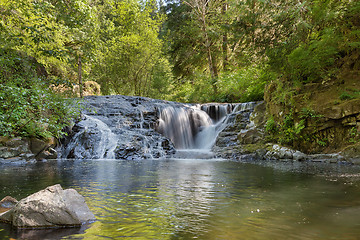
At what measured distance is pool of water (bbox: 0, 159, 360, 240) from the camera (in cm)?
299

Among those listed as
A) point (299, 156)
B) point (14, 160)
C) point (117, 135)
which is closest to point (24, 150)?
point (14, 160)

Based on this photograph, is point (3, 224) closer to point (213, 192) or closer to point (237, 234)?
point (237, 234)

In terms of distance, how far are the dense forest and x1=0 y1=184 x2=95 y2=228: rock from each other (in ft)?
10.7

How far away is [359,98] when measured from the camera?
10.0 metres

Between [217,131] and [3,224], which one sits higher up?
[217,131]

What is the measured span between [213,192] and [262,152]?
302 inches

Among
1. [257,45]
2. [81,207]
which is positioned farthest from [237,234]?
[257,45]

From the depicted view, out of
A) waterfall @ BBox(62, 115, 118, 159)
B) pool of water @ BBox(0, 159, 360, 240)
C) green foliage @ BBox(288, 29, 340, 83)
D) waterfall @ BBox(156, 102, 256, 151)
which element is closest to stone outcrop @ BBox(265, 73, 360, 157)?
green foliage @ BBox(288, 29, 340, 83)

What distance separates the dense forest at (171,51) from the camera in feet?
24.9

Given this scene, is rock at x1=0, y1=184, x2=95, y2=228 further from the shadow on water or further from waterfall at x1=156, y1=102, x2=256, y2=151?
waterfall at x1=156, y1=102, x2=256, y2=151

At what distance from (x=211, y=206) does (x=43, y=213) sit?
2339 mm

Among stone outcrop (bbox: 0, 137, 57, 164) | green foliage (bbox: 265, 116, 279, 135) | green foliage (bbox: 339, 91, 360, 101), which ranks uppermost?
green foliage (bbox: 339, 91, 360, 101)

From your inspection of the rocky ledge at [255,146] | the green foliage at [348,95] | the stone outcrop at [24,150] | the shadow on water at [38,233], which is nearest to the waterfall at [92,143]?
the stone outcrop at [24,150]

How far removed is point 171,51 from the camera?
27.3m
